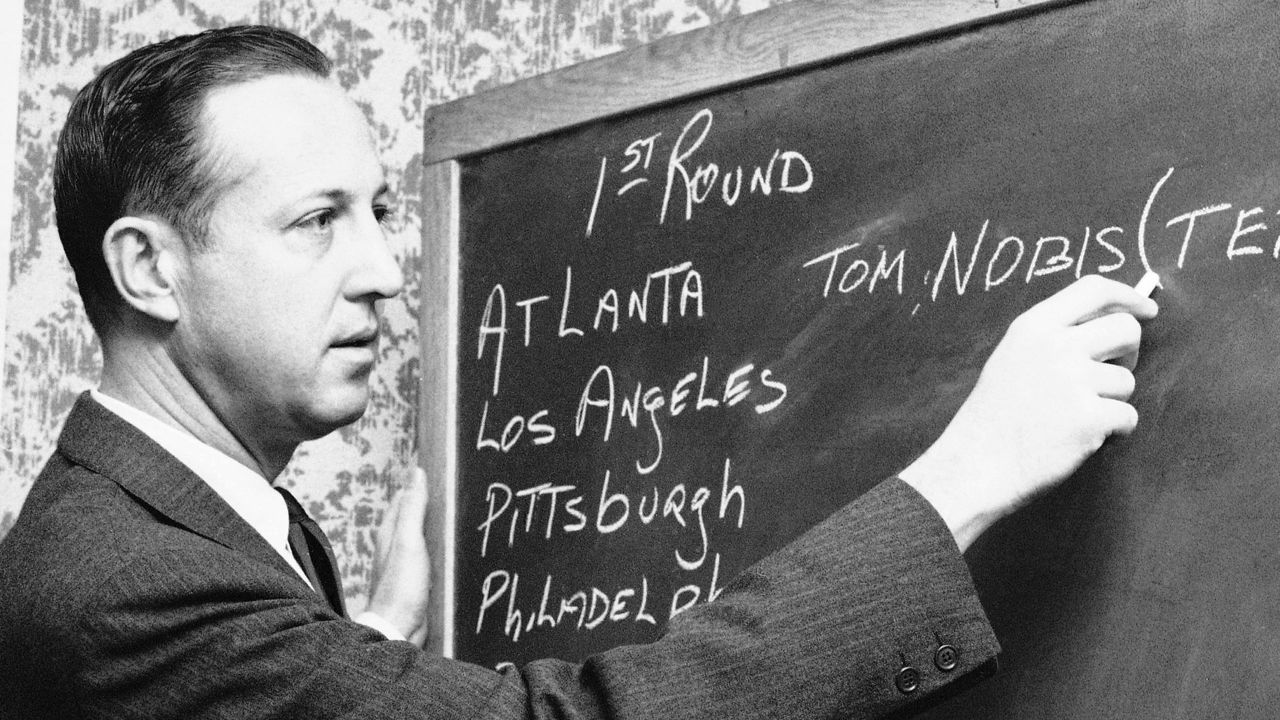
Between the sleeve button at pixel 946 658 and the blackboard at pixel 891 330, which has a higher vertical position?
the blackboard at pixel 891 330

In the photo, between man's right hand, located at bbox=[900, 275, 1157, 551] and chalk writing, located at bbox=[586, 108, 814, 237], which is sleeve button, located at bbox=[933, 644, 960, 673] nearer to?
man's right hand, located at bbox=[900, 275, 1157, 551]

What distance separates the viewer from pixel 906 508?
44.6 inches

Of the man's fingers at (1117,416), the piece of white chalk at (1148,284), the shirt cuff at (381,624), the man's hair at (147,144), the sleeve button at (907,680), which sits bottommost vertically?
the sleeve button at (907,680)

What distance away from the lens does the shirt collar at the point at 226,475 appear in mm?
1347

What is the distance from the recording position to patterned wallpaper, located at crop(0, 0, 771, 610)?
1938mm

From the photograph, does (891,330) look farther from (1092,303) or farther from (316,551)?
(316,551)

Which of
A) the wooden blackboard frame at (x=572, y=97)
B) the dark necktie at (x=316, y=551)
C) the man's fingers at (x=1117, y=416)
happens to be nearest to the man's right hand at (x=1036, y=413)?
the man's fingers at (x=1117, y=416)

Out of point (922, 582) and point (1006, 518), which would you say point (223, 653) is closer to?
point (922, 582)

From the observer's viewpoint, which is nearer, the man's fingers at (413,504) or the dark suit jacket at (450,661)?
the dark suit jacket at (450,661)

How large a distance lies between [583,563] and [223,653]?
1.80 feet

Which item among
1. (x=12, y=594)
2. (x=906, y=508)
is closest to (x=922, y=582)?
(x=906, y=508)

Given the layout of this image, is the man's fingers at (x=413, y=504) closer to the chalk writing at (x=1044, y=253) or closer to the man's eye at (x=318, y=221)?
the man's eye at (x=318, y=221)

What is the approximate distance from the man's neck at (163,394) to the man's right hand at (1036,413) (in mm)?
638

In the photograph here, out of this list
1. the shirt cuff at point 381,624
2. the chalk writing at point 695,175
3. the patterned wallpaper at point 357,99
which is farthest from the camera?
the patterned wallpaper at point 357,99
